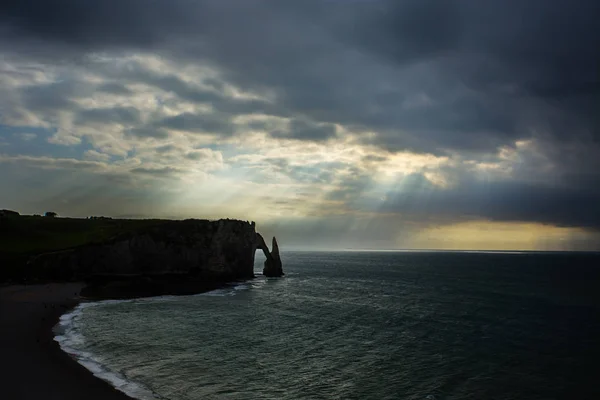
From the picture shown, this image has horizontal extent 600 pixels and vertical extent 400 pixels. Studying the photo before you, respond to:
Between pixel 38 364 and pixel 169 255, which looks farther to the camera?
pixel 169 255

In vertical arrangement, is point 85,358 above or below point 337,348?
above

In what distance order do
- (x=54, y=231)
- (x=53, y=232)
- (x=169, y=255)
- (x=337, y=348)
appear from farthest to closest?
(x=54, y=231), (x=53, y=232), (x=169, y=255), (x=337, y=348)

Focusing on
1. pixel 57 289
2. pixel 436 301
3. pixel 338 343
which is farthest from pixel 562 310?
pixel 57 289

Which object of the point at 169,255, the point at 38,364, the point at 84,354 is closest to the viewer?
the point at 38,364

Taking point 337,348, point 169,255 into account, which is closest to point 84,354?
point 337,348

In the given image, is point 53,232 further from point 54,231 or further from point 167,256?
point 167,256

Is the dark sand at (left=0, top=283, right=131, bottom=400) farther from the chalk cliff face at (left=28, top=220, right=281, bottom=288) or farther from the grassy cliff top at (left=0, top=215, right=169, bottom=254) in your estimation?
the grassy cliff top at (left=0, top=215, right=169, bottom=254)

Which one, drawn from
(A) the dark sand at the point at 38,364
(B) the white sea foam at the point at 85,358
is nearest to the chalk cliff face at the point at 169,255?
(A) the dark sand at the point at 38,364

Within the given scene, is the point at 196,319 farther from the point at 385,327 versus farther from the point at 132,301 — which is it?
the point at 385,327
